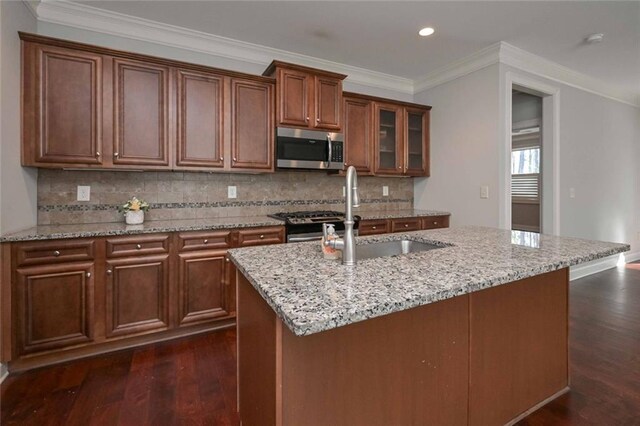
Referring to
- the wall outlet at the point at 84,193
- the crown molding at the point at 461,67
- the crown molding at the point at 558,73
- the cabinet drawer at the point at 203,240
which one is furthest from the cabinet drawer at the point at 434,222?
the wall outlet at the point at 84,193

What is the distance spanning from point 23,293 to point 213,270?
1.15 metres

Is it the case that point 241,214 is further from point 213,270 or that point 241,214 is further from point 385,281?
point 385,281

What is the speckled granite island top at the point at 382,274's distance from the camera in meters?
0.79

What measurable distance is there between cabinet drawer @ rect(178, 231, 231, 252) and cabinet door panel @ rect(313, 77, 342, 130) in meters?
1.44

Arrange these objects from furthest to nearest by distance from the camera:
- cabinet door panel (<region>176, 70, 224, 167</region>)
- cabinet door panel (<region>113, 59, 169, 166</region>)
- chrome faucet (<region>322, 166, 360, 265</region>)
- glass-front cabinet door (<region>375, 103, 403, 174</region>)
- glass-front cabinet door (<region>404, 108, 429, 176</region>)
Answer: glass-front cabinet door (<region>404, 108, 429, 176</region>) < glass-front cabinet door (<region>375, 103, 403, 174</region>) < cabinet door panel (<region>176, 70, 224, 167</region>) < cabinet door panel (<region>113, 59, 169, 166</region>) < chrome faucet (<region>322, 166, 360, 265</region>)

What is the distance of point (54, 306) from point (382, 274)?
221cm

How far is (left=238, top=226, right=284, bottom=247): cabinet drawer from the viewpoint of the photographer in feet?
8.75

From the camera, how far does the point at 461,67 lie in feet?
11.6

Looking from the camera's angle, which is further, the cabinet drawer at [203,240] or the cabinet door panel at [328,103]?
the cabinet door panel at [328,103]

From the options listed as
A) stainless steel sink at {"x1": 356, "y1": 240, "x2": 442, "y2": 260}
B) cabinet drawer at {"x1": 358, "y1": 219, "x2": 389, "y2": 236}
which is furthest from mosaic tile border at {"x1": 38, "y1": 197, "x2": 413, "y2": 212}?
stainless steel sink at {"x1": 356, "y1": 240, "x2": 442, "y2": 260}

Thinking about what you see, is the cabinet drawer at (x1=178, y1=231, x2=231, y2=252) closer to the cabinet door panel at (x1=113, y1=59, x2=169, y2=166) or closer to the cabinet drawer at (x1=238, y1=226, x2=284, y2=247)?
the cabinet drawer at (x1=238, y1=226, x2=284, y2=247)

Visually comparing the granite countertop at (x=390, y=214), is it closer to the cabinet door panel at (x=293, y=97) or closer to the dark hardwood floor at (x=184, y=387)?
the cabinet door panel at (x=293, y=97)

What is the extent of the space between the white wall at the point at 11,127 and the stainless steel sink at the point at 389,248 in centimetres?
216

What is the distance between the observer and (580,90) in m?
4.02
